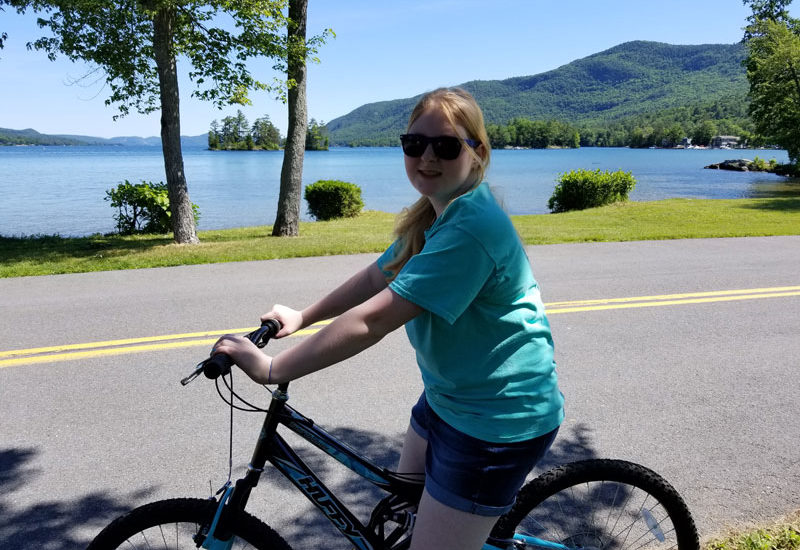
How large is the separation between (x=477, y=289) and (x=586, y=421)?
3039 millimetres

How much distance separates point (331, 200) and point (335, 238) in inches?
327

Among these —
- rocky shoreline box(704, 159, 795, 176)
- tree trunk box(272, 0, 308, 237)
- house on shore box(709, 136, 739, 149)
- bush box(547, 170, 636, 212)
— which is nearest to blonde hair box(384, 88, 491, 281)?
tree trunk box(272, 0, 308, 237)

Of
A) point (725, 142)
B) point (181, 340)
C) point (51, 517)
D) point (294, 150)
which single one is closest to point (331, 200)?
point (294, 150)

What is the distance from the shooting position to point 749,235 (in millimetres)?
13008

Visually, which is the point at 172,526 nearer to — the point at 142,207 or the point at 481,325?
the point at 481,325

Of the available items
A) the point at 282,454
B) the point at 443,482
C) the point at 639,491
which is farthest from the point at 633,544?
the point at 282,454

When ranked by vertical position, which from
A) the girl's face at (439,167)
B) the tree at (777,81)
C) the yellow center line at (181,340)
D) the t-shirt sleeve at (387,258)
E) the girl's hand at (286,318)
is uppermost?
the tree at (777,81)

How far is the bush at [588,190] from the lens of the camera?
22328 mm

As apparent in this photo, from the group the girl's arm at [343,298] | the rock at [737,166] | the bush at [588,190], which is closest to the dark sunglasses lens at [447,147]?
the girl's arm at [343,298]

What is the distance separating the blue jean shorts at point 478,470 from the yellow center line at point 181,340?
4363 mm

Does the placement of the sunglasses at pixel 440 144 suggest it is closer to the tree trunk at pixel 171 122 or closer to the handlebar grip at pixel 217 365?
the handlebar grip at pixel 217 365

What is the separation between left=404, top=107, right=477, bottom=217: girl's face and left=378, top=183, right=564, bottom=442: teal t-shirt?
0.40ft

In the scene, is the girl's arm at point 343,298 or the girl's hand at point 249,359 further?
the girl's arm at point 343,298

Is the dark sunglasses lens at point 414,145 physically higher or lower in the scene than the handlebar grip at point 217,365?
higher
